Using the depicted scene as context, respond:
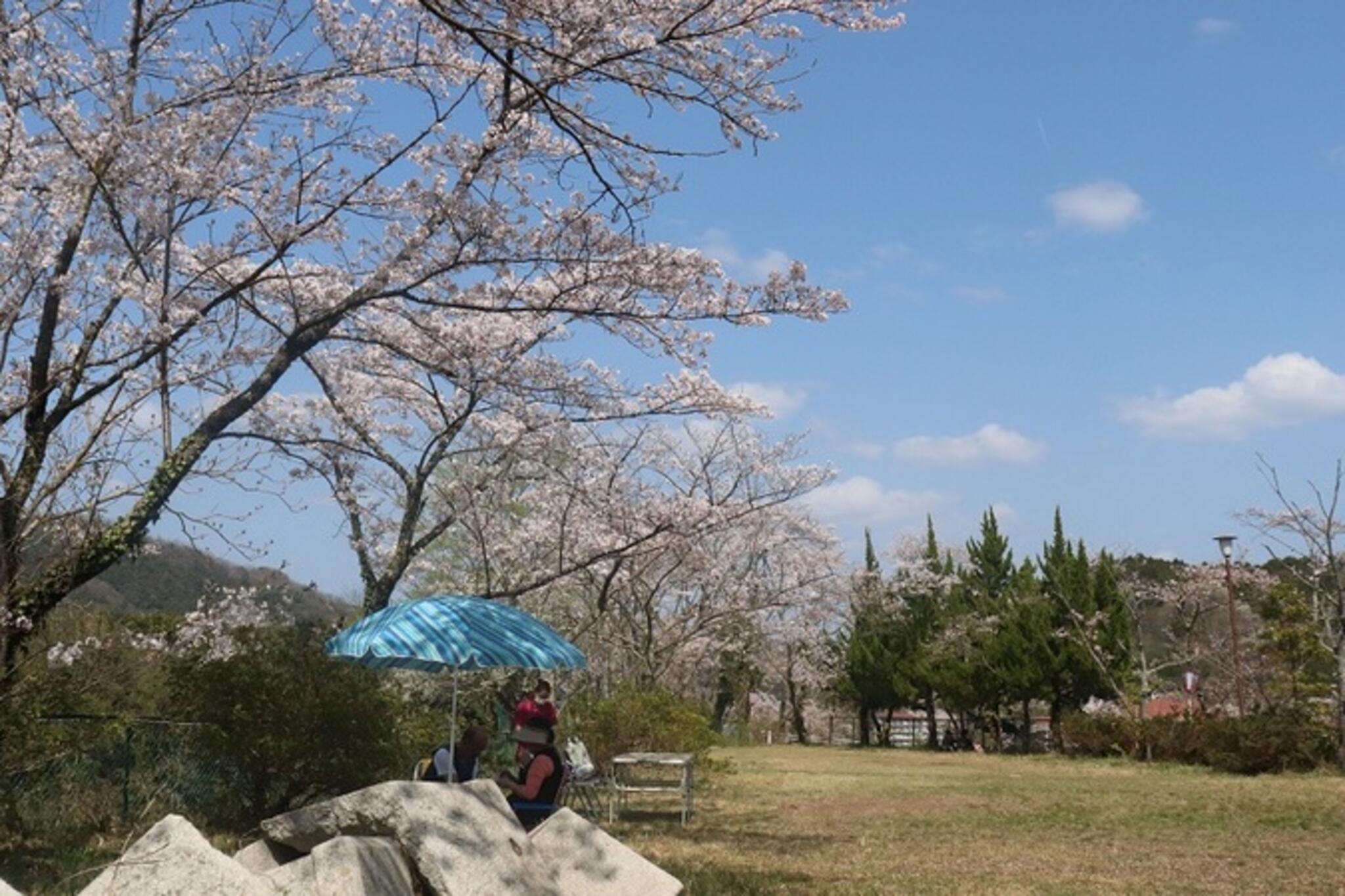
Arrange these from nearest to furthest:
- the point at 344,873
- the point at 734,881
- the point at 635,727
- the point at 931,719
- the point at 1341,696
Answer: the point at 344,873 → the point at 734,881 → the point at 635,727 → the point at 1341,696 → the point at 931,719

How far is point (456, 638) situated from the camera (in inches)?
348

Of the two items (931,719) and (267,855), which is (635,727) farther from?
(931,719)

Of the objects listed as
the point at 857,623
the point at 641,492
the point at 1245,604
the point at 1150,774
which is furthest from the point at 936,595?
the point at 641,492

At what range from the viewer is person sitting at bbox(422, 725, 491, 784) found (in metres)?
8.99

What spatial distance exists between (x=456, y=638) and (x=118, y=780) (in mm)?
3116

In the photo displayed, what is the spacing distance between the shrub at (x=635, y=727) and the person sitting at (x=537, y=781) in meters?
6.49

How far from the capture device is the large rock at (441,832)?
563cm

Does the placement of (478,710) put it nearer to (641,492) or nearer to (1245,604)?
(641,492)

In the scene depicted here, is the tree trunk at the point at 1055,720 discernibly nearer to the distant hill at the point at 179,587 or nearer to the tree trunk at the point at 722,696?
the tree trunk at the point at 722,696

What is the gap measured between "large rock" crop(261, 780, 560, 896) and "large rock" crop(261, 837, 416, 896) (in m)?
0.27

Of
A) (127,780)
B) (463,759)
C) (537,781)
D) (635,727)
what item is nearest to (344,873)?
(537,781)

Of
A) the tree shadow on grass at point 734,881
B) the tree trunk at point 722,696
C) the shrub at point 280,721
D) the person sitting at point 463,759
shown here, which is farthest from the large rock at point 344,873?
the tree trunk at point 722,696

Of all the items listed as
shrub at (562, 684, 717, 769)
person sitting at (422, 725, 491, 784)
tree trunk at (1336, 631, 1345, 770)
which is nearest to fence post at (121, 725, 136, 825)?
person sitting at (422, 725, 491, 784)

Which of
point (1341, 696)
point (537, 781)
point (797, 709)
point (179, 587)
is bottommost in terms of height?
point (797, 709)
